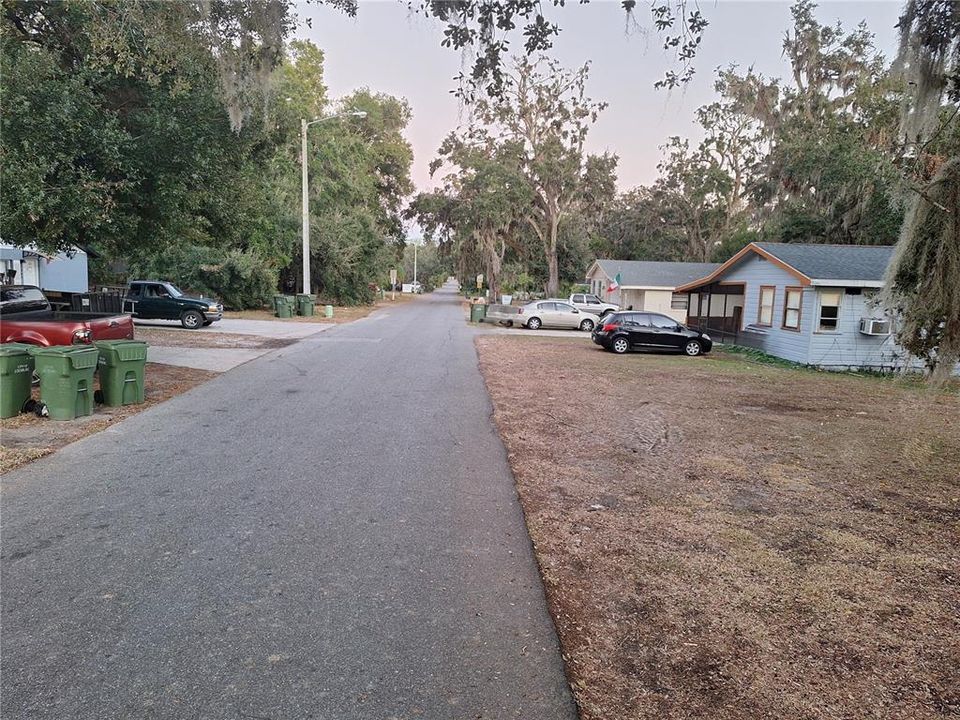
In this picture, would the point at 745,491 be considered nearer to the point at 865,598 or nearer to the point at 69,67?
the point at 865,598

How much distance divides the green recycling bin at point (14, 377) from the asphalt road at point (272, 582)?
58.2 inches

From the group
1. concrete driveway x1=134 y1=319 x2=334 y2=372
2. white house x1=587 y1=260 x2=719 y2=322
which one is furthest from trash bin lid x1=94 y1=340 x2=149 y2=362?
white house x1=587 y1=260 x2=719 y2=322

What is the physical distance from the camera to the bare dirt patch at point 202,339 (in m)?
17.5

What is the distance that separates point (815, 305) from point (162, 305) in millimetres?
21259

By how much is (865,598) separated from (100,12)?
10552 millimetres

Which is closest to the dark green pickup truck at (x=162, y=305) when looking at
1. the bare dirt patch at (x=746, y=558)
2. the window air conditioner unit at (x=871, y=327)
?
the bare dirt patch at (x=746, y=558)

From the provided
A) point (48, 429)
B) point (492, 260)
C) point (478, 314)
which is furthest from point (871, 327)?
point (492, 260)

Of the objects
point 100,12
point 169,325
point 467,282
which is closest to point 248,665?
point 100,12

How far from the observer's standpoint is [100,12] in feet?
27.4

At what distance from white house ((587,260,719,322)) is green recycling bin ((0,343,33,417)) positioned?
31100 mm

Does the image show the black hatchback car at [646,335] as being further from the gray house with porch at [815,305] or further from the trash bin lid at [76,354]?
the trash bin lid at [76,354]

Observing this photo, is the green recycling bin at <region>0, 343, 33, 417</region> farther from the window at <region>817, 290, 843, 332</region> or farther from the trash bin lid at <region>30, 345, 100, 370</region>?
the window at <region>817, 290, 843, 332</region>

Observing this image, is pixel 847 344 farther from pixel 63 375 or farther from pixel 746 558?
pixel 63 375

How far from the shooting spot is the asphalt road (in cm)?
286
